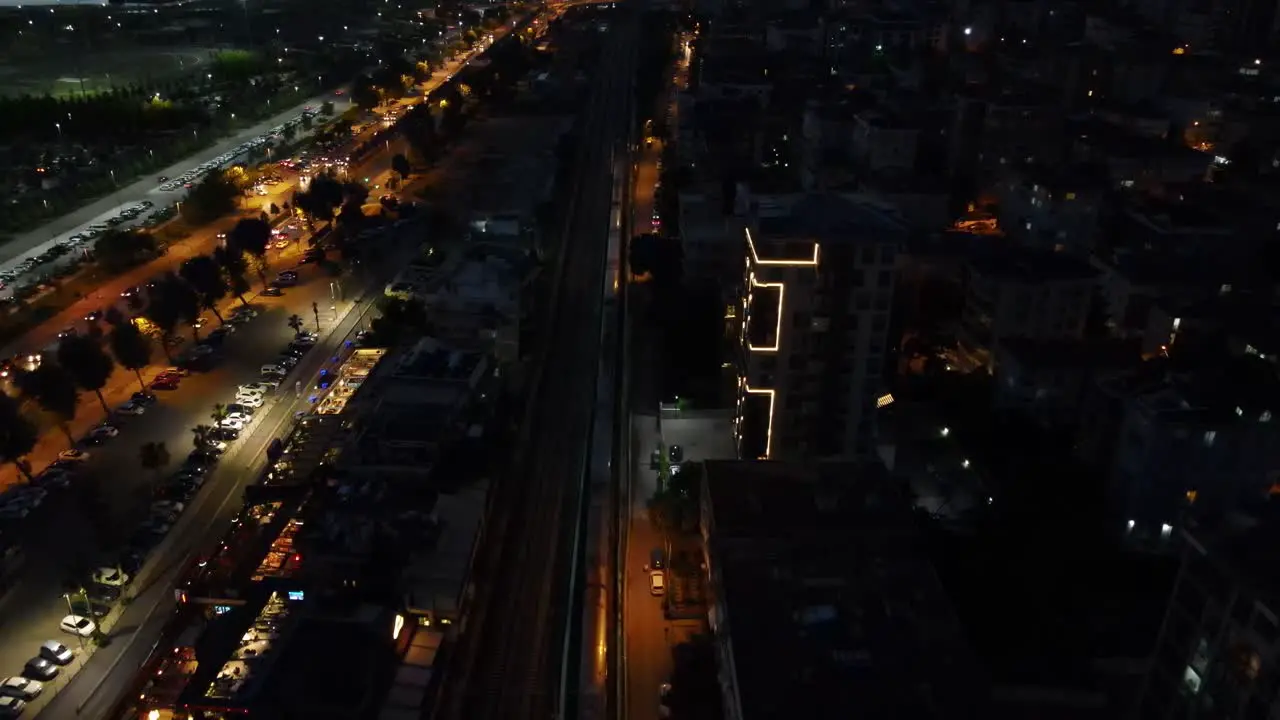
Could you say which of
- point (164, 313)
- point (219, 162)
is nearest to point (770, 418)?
point (164, 313)

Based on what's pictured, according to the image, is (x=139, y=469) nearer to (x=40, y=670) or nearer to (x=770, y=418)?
(x=40, y=670)

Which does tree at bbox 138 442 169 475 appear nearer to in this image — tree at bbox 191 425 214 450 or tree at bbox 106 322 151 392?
tree at bbox 191 425 214 450

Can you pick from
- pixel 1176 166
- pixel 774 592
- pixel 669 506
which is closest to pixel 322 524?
pixel 669 506

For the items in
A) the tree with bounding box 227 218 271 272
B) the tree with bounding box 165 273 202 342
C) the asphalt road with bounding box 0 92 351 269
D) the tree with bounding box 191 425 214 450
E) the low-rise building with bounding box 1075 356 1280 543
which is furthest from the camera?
the asphalt road with bounding box 0 92 351 269

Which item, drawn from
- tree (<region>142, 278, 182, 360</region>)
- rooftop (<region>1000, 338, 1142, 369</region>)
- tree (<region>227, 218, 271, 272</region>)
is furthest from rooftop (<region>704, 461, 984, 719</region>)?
tree (<region>227, 218, 271, 272</region>)

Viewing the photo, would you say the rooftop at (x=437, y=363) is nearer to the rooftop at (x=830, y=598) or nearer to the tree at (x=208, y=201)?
the rooftop at (x=830, y=598)

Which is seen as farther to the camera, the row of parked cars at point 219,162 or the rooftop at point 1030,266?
the row of parked cars at point 219,162

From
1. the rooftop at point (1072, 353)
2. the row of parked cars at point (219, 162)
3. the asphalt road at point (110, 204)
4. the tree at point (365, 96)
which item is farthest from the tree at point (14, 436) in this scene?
the tree at point (365, 96)
